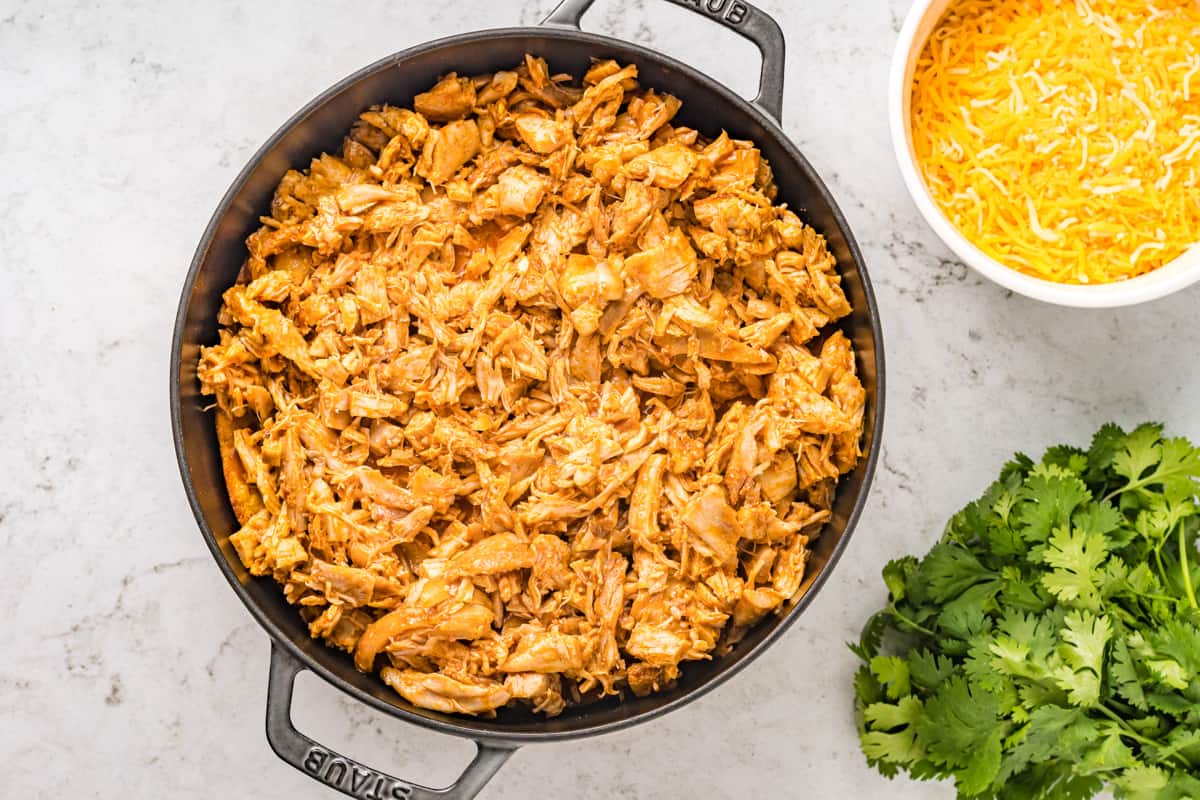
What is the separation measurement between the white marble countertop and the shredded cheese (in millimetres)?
321

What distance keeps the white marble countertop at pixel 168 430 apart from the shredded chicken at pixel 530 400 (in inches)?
18.3

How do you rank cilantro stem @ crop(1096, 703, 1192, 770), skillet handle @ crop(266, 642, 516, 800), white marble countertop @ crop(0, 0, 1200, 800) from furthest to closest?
white marble countertop @ crop(0, 0, 1200, 800)
cilantro stem @ crop(1096, 703, 1192, 770)
skillet handle @ crop(266, 642, 516, 800)

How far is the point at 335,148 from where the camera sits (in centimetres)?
255

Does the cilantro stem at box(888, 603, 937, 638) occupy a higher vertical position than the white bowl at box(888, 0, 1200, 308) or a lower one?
lower

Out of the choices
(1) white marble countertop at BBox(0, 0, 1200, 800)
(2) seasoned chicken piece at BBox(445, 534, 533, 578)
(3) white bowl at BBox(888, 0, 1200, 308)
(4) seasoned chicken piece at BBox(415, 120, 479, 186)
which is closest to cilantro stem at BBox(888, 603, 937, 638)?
(1) white marble countertop at BBox(0, 0, 1200, 800)

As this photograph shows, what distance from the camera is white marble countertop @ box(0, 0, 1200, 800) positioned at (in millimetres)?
2857

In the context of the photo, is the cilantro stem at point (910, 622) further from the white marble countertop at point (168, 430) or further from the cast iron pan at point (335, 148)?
the cast iron pan at point (335, 148)

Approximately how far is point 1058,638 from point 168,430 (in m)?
2.25

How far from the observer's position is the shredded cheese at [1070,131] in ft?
8.17

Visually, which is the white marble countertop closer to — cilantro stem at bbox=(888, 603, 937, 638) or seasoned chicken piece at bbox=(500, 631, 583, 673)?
cilantro stem at bbox=(888, 603, 937, 638)

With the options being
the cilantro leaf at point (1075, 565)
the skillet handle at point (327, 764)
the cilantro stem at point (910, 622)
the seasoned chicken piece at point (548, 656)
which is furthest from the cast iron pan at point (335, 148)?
the cilantro leaf at point (1075, 565)

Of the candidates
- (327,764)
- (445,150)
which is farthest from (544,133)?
(327,764)

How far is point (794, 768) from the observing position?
2881 mm

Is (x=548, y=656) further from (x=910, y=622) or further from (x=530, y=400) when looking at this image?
(x=910, y=622)
